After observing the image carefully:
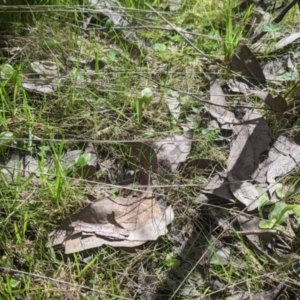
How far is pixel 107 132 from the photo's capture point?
1.94 m

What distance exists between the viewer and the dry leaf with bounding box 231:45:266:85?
2143mm

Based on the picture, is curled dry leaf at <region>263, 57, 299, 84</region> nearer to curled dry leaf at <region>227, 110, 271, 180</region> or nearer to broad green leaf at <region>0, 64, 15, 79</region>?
curled dry leaf at <region>227, 110, 271, 180</region>

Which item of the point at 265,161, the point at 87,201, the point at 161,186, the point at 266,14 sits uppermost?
the point at 266,14

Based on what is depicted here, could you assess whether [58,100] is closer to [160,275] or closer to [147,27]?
[147,27]

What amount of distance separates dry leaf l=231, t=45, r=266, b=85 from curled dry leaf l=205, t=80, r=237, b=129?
0.13 meters

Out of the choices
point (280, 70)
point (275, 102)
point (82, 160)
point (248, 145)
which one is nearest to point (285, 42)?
point (280, 70)

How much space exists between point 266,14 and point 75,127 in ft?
3.38

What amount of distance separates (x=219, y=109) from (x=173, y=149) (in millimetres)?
277

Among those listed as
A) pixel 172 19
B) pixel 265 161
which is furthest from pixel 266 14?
pixel 265 161

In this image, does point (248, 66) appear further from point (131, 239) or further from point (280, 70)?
point (131, 239)

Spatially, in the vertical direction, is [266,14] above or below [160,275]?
above

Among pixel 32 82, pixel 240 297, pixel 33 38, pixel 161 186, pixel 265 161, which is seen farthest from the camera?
pixel 33 38

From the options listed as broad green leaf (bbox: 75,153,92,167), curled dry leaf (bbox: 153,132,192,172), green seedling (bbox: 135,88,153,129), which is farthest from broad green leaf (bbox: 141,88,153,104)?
broad green leaf (bbox: 75,153,92,167)

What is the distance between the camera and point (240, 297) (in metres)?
1.58
